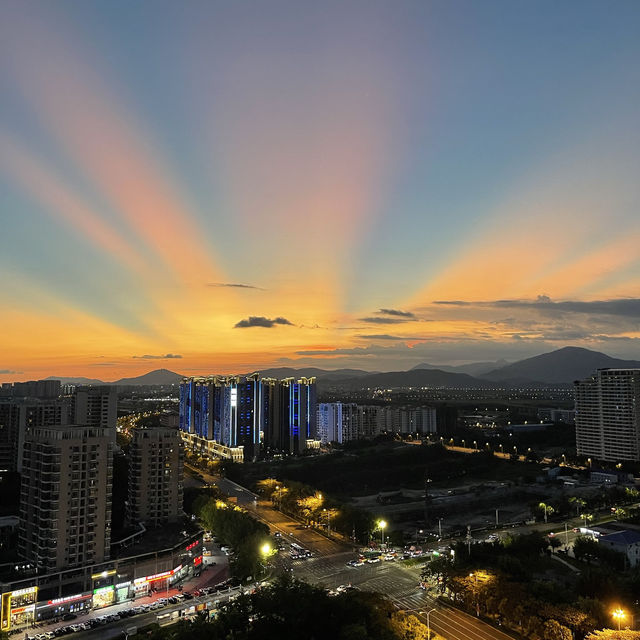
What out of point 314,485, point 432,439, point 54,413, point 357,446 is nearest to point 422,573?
point 314,485

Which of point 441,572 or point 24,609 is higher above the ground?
point 441,572

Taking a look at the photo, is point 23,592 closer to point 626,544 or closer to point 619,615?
point 619,615

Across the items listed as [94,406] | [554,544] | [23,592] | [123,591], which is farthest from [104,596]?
[94,406]

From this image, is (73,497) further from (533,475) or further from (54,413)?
(533,475)

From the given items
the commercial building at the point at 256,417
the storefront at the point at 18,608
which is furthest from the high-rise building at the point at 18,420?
the storefront at the point at 18,608

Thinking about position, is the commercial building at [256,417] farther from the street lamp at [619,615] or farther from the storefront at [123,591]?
the street lamp at [619,615]

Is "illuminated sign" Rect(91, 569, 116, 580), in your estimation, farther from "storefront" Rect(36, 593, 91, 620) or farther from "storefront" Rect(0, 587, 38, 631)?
"storefront" Rect(0, 587, 38, 631)

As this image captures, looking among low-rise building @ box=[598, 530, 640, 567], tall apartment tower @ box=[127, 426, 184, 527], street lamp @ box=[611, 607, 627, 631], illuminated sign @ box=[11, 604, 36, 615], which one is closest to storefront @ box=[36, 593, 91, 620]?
illuminated sign @ box=[11, 604, 36, 615]
